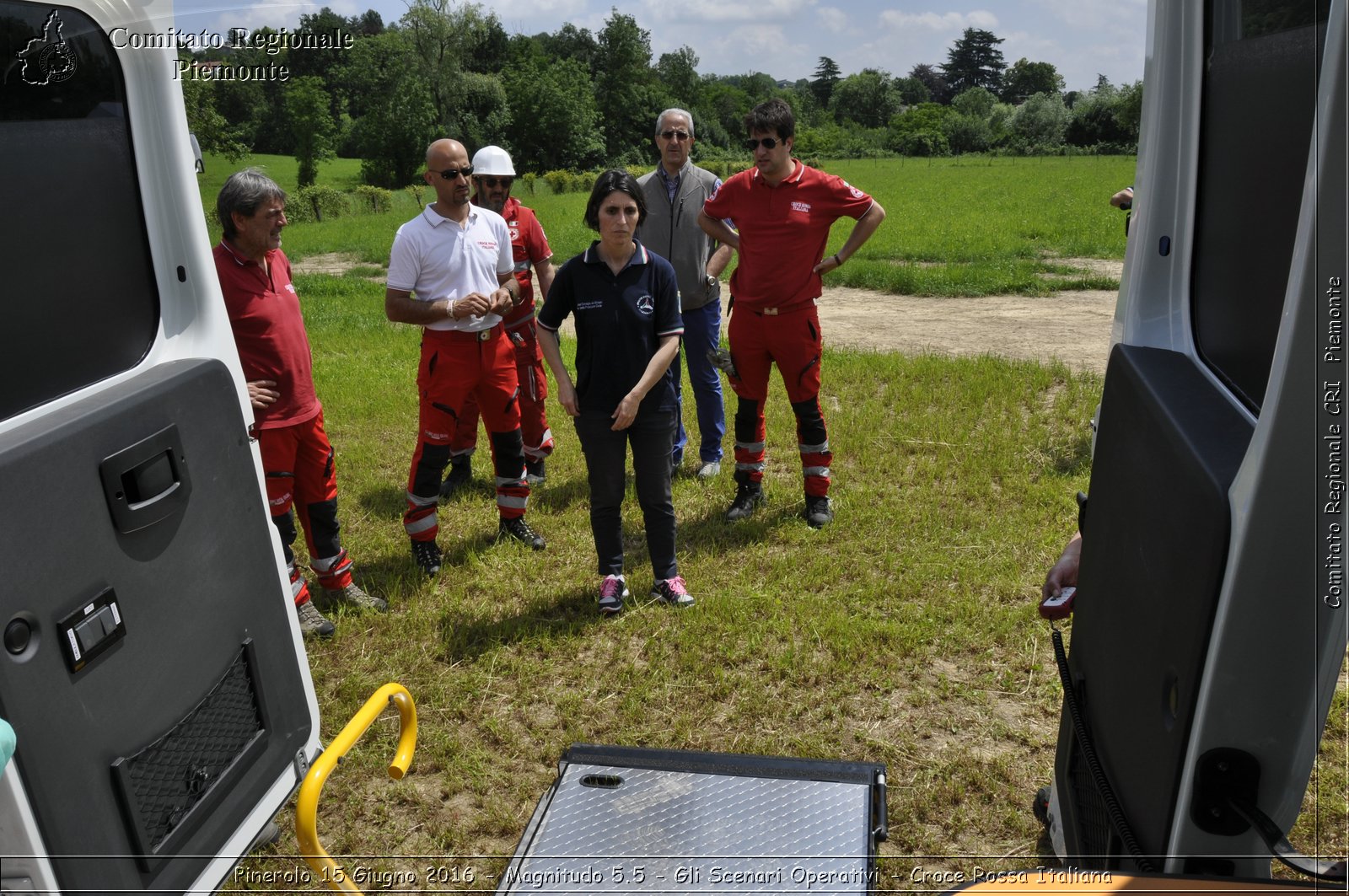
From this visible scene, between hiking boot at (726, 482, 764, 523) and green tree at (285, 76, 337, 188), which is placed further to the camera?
green tree at (285, 76, 337, 188)

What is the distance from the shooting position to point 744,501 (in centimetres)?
611

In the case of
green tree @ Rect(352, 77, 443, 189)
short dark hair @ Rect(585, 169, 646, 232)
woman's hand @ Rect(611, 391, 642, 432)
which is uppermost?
green tree @ Rect(352, 77, 443, 189)

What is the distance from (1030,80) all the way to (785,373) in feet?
462

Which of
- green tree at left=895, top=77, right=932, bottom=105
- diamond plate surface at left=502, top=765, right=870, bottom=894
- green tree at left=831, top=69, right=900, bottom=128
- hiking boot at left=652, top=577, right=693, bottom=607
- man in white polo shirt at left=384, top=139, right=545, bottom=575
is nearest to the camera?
diamond plate surface at left=502, top=765, right=870, bottom=894

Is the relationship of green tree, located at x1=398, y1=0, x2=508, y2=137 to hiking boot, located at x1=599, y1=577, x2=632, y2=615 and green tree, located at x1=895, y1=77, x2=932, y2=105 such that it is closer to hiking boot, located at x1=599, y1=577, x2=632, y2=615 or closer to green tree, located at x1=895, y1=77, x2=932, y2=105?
hiking boot, located at x1=599, y1=577, x2=632, y2=615

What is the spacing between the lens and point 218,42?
8.72 feet

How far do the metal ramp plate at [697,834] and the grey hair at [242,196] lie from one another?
2743 mm

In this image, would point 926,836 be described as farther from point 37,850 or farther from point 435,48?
point 435,48

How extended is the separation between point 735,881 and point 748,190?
4.21 meters

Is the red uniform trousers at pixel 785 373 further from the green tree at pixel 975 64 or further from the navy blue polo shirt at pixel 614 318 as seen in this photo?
the green tree at pixel 975 64

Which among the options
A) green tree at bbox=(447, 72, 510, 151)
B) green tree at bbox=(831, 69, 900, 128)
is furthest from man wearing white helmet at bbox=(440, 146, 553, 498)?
green tree at bbox=(831, 69, 900, 128)

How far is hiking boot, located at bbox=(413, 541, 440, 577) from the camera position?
5395 millimetres

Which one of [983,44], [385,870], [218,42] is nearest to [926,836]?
[385,870]

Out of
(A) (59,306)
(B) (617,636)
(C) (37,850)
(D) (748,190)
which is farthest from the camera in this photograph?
(D) (748,190)
